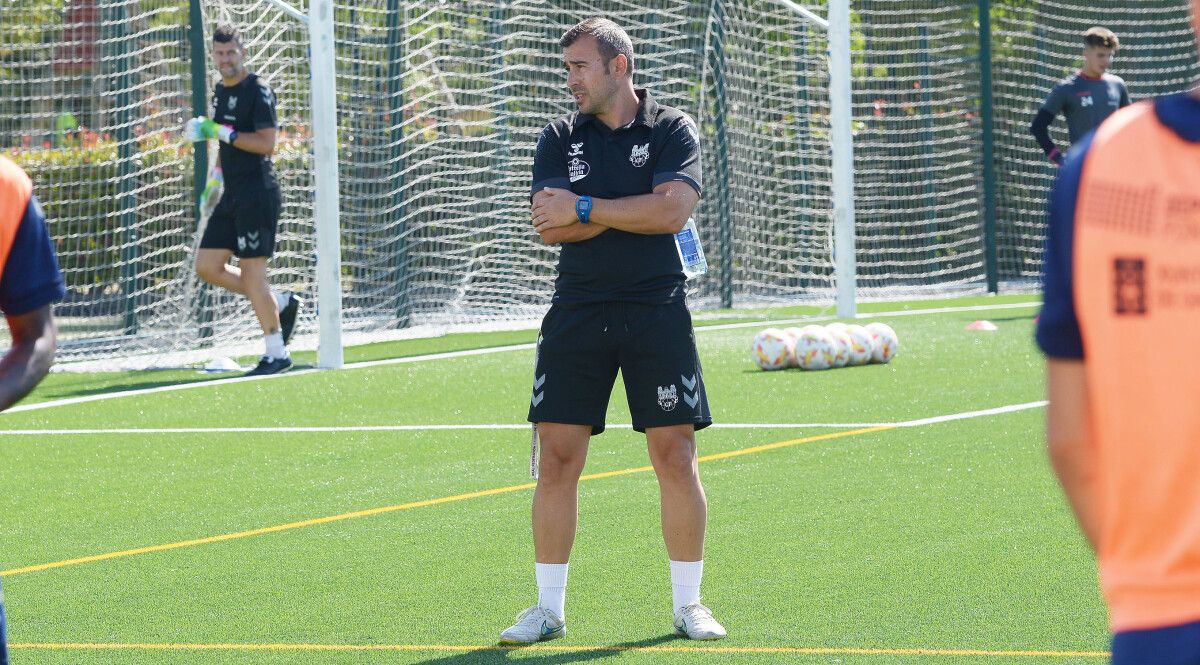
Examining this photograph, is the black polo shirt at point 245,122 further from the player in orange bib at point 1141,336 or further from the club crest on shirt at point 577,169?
the player in orange bib at point 1141,336

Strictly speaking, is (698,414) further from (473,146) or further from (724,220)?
(724,220)

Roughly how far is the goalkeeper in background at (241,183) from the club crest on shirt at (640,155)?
709 cm

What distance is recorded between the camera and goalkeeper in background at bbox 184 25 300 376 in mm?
12211

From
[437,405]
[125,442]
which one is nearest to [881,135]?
[437,405]

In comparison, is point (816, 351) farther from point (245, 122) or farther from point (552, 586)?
point (552, 586)

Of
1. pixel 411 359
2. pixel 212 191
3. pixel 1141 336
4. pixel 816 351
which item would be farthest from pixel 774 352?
pixel 1141 336

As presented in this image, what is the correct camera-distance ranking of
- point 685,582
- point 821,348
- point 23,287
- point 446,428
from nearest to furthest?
point 23,287 → point 685,582 → point 446,428 → point 821,348

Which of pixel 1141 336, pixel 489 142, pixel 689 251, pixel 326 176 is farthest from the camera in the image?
pixel 489 142

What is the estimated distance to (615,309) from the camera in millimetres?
5469

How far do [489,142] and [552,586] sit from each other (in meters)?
12.8

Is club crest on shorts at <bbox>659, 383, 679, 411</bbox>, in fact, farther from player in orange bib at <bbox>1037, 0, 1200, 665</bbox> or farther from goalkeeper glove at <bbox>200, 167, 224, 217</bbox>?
goalkeeper glove at <bbox>200, 167, 224, 217</bbox>

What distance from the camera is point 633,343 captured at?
5.45m

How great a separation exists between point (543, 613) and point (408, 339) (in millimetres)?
11052

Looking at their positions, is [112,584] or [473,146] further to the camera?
[473,146]
